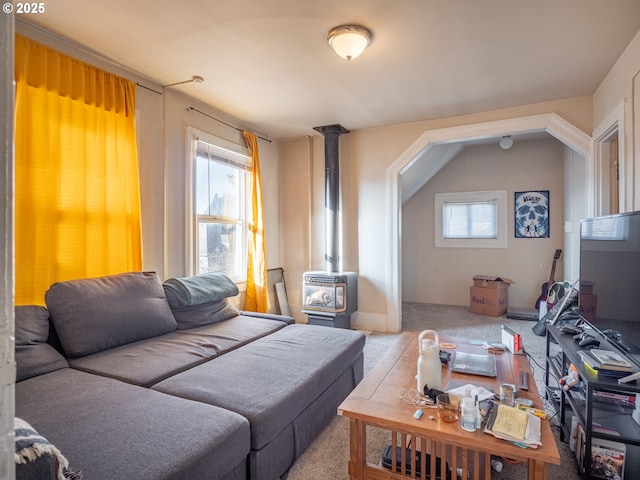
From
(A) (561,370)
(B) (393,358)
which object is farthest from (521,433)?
(A) (561,370)

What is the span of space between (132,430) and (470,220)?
219 inches

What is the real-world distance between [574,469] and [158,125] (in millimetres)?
3741

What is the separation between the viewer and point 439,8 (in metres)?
2.01

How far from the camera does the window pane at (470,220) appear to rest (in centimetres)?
550

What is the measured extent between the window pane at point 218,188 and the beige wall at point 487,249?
329 centimetres

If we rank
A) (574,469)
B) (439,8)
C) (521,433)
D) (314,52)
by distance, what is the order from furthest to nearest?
(314,52), (439,8), (574,469), (521,433)

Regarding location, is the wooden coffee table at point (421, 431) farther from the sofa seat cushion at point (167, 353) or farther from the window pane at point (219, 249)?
the window pane at point (219, 249)

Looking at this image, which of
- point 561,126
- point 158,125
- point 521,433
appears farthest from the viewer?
point 561,126

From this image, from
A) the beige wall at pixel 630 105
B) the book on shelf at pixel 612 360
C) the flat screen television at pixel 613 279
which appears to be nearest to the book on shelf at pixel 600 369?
the book on shelf at pixel 612 360

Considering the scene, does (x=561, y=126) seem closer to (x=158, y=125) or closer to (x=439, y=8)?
(x=439, y=8)

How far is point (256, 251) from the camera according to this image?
13.5 ft

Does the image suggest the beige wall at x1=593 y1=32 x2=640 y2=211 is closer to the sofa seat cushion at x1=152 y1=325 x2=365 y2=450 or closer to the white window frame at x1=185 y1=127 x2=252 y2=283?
the sofa seat cushion at x1=152 y1=325 x2=365 y2=450

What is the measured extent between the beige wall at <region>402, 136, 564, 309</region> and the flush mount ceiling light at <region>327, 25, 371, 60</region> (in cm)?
395

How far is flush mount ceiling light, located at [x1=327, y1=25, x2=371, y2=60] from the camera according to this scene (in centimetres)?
218
